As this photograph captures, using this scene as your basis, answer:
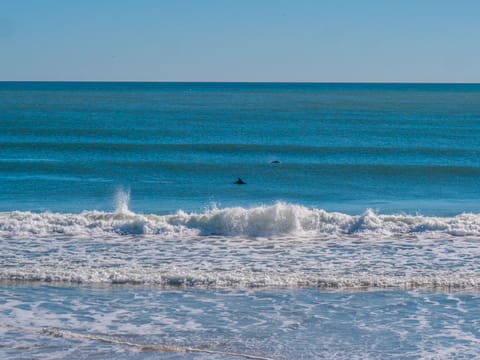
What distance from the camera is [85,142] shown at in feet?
145

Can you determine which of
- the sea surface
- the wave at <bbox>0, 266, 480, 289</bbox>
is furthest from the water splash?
the wave at <bbox>0, 266, 480, 289</bbox>

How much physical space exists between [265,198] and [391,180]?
6.61m

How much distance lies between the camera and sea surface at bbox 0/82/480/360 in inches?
476

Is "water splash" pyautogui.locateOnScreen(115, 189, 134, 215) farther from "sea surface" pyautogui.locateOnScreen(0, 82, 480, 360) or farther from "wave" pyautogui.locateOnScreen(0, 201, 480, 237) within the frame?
"wave" pyautogui.locateOnScreen(0, 201, 480, 237)

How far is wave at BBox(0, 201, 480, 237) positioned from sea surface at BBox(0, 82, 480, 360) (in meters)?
0.05

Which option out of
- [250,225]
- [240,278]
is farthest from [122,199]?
[240,278]

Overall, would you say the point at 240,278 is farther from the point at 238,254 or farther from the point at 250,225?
the point at 250,225

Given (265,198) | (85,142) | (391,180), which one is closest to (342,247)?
(265,198)

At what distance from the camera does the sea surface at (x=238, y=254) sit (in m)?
12.1

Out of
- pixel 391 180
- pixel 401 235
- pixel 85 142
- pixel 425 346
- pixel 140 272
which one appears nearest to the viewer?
pixel 425 346

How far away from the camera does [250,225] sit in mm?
20625

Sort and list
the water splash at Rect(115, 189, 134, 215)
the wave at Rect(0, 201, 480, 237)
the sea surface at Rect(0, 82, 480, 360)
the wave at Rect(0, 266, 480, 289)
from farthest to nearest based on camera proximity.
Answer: the water splash at Rect(115, 189, 134, 215), the wave at Rect(0, 201, 480, 237), the wave at Rect(0, 266, 480, 289), the sea surface at Rect(0, 82, 480, 360)

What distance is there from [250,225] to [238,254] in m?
2.76

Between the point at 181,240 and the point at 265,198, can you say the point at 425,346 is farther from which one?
the point at 265,198
